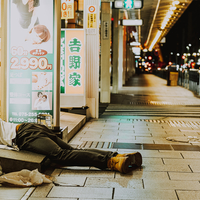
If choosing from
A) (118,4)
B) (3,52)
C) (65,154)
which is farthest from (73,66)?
(65,154)

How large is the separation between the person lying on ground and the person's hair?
171 cm

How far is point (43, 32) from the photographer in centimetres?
566

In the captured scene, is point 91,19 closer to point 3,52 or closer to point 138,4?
point 138,4

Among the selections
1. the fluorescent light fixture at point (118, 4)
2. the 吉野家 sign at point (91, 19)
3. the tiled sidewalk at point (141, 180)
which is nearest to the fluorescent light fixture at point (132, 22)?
the fluorescent light fixture at point (118, 4)

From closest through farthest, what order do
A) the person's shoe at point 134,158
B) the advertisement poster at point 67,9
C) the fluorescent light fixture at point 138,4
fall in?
the person's shoe at point 134,158, the advertisement poster at point 67,9, the fluorescent light fixture at point 138,4

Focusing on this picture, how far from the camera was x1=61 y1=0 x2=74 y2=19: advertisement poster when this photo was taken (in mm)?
9953

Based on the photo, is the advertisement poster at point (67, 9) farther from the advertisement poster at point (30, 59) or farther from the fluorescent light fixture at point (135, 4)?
the advertisement poster at point (30, 59)

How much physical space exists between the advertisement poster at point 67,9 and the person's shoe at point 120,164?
6315 mm

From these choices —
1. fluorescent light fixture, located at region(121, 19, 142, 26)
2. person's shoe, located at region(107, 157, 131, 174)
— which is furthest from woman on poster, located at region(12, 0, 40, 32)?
A: fluorescent light fixture, located at region(121, 19, 142, 26)

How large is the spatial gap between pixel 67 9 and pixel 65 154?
636 cm

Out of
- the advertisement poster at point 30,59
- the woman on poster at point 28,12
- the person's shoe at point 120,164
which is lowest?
the person's shoe at point 120,164

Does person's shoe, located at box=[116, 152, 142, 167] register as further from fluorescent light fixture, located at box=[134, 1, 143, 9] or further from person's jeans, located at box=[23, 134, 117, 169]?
fluorescent light fixture, located at box=[134, 1, 143, 9]

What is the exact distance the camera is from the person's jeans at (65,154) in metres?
4.57

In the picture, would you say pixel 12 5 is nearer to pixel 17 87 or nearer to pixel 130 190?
pixel 17 87
